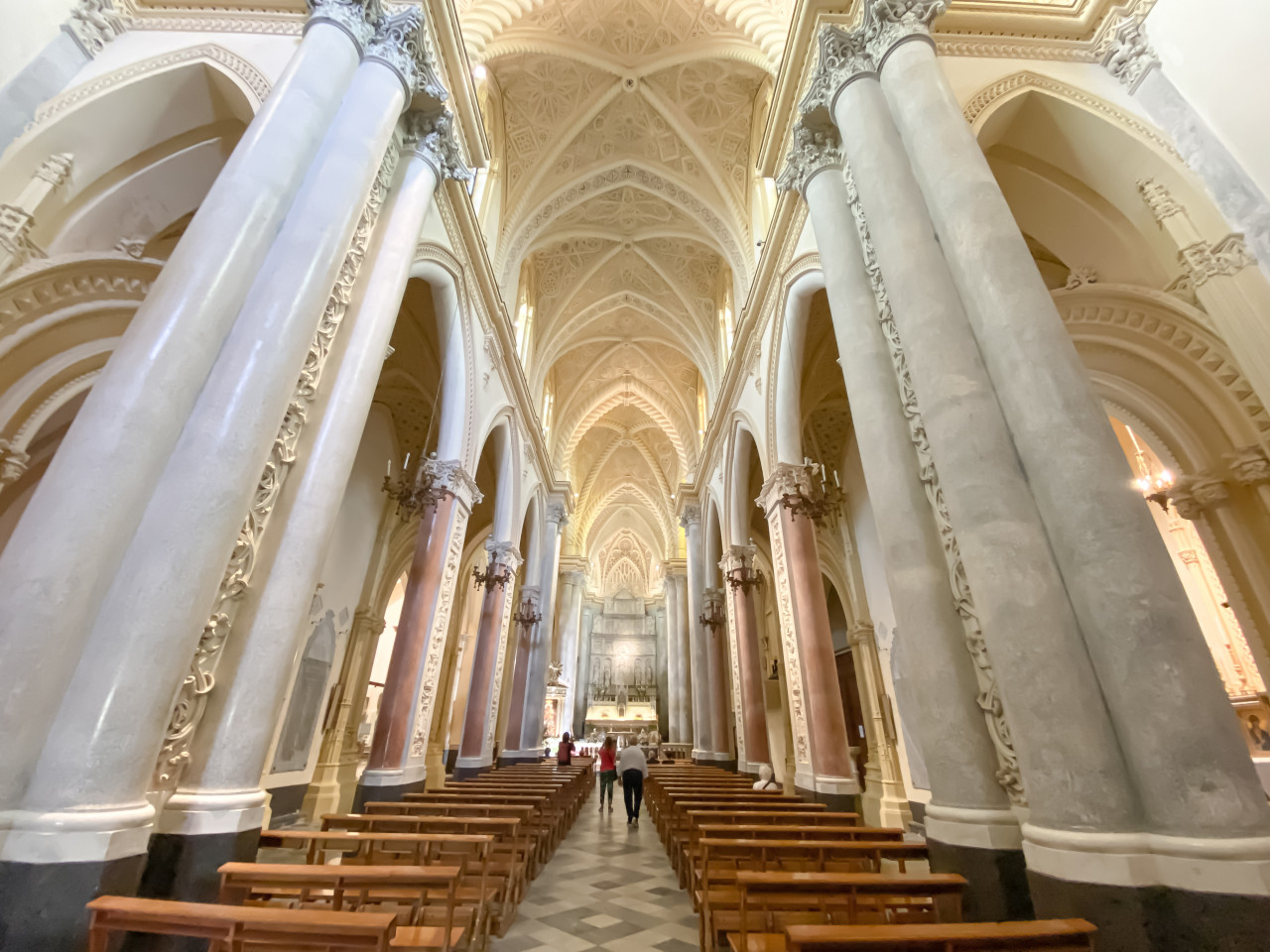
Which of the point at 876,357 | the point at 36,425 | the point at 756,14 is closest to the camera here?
the point at 876,357

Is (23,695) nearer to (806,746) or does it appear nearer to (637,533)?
(806,746)

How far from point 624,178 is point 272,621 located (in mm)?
12393

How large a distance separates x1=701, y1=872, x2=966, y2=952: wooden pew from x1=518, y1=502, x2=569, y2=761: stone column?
12192 millimetres

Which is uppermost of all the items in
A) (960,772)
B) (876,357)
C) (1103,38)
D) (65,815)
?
(1103,38)

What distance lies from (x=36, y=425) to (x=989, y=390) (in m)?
10.2

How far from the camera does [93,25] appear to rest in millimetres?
5293

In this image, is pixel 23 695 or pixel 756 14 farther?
pixel 756 14

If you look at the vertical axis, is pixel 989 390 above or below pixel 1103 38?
below

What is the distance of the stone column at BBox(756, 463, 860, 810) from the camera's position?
7080 millimetres

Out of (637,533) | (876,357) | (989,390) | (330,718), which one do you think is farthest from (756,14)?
(637,533)

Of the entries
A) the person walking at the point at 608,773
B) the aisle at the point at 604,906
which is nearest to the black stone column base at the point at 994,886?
the aisle at the point at 604,906

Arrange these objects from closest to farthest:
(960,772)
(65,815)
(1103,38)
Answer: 1. (65,815)
2. (960,772)
3. (1103,38)

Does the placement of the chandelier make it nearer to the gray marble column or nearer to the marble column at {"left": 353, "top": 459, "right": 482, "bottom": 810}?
the marble column at {"left": 353, "top": 459, "right": 482, "bottom": 810}

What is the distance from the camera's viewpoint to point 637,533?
3206 centimetres
